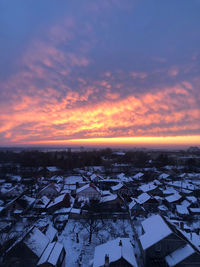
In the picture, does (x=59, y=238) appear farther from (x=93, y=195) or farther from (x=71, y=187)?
(x=71, y=187)

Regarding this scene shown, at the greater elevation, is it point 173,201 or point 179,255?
point 179,255

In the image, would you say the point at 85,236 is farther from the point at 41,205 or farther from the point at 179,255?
the point at 41,205

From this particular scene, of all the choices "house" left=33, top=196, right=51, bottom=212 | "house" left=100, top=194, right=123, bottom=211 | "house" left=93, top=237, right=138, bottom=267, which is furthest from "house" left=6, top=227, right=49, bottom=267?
"house" left=100, top=194, right=123, bottom=211

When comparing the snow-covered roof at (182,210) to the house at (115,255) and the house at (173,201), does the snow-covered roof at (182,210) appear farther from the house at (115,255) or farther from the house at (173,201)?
the house at (115,255)

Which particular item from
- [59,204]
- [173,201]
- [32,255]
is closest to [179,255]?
[32,255]

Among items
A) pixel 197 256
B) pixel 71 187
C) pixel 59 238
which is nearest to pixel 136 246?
pixel 197 256

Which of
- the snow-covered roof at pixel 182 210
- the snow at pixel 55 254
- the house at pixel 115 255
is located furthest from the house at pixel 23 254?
the snow-covered roof at pixel 182 210

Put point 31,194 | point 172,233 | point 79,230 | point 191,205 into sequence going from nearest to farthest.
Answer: point 172,233
point 79,230
point 191,205
point 31,194
